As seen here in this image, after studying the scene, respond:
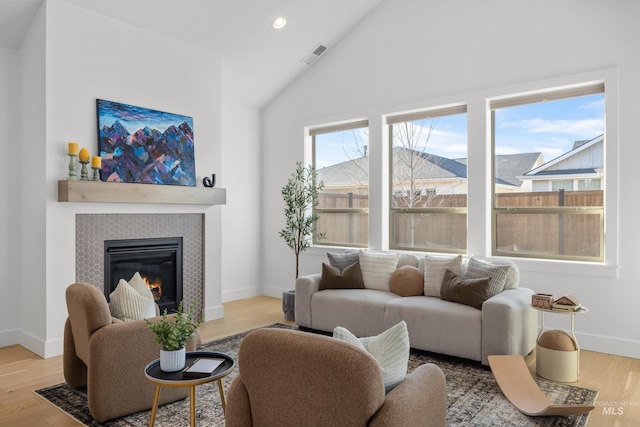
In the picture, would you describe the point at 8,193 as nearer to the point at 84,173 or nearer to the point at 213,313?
the point at 84,173

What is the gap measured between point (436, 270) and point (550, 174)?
1541 mm

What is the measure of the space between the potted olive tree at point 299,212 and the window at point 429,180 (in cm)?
106

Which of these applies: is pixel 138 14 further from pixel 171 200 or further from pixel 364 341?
pixel 364 341

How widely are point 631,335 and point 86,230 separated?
5098mm

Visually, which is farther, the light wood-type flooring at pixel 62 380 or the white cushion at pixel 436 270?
the white cushion at pixel 436 270

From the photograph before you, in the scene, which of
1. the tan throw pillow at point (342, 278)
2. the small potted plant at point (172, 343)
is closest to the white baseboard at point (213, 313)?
the tan throw pillow at point (342, 278)

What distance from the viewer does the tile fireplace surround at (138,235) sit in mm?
4199

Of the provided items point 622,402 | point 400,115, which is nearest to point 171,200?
point 400,115

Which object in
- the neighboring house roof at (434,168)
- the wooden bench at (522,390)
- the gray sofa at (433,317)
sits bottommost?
the wooden bench at (522,390)

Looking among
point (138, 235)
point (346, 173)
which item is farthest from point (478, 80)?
point (138, 235)

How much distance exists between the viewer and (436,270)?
434 centimetres

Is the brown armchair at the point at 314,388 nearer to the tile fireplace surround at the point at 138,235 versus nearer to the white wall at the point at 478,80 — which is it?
the tile fireplace surround at the point at 138,235

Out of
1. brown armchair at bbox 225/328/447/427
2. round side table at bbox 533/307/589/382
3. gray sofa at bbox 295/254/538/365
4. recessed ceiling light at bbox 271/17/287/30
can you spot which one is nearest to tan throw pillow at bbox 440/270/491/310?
gray sofa at bbox 295/254/538/365

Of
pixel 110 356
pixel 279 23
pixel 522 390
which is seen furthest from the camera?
pixel 279 23
